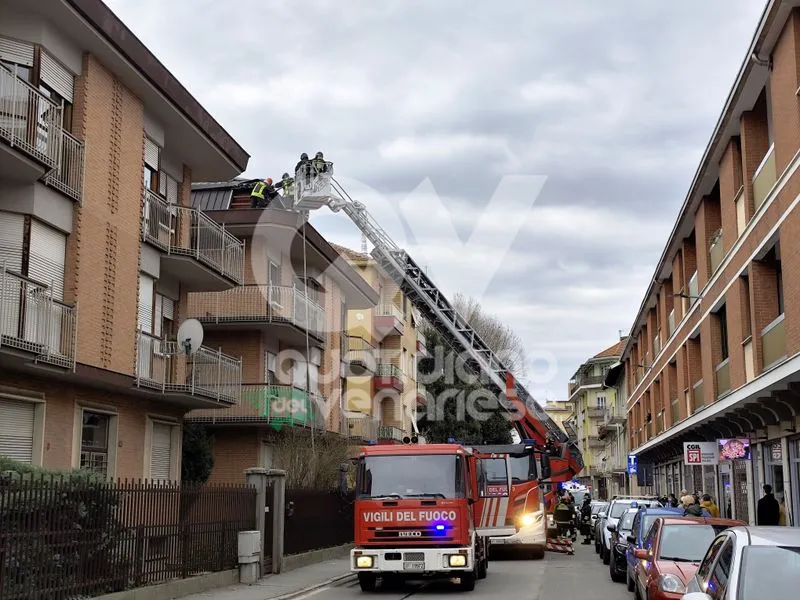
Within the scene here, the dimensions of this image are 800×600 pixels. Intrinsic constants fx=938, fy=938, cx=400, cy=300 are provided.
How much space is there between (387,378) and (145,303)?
25.5 meters

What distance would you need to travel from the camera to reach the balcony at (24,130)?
14.8 m

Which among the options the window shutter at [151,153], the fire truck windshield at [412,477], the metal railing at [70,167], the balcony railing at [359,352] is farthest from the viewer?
the balcony railing at [359,352]

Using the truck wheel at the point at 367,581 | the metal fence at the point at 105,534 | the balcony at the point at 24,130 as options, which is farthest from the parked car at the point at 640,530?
the balcony at the point at 24,130

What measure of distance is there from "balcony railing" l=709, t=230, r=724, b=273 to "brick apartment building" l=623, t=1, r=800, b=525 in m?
0.06

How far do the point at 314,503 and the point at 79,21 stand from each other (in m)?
12.6

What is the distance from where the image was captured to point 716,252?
2667 centimetres

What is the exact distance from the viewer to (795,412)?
1902cm

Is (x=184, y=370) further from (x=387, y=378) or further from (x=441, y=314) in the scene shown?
(x=387, y=378)

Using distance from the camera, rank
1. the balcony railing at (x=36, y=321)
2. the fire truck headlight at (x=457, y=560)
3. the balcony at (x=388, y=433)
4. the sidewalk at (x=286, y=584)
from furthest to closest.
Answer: the balcony at (x=388, y=433)
the fire truck headlight at (x=457, y=560)
the sidewalk at (x=286, y=584)
the balcony railing at (x=36, y=321)

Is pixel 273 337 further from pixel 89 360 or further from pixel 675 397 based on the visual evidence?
pixel 675 397

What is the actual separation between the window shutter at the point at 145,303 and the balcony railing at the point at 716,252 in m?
14.9

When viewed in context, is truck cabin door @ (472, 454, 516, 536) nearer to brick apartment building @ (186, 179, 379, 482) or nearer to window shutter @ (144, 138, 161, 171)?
brick apartment building @ (186, 179, 379, 482)

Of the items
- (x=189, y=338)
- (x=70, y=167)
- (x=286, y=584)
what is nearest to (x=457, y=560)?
(x=286, y=584)

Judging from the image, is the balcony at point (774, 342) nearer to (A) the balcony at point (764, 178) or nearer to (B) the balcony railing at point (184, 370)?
(A) the balcony at point (764, 178)
